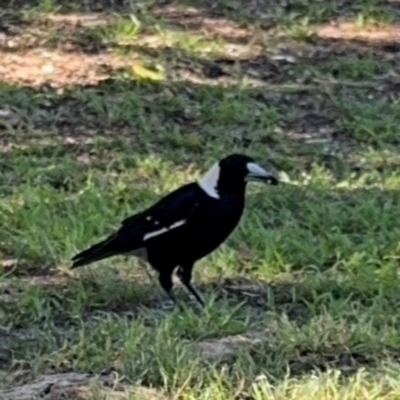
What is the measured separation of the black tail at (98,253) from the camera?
6039mm

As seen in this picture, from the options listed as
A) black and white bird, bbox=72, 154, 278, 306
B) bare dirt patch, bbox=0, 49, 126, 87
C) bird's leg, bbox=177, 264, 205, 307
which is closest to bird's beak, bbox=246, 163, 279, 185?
black and white bird, bbox=72, 154, 278, 306

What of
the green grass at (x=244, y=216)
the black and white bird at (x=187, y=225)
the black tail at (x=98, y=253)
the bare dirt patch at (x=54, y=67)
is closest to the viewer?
the green grass at (x=244, y=216)

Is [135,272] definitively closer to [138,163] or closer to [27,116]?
[138,163]

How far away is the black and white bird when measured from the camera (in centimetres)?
593

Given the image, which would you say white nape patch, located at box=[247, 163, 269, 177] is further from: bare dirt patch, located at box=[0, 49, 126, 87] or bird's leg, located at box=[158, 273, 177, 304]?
bare dirt patch, located at box=[0, 49, 126, 87]

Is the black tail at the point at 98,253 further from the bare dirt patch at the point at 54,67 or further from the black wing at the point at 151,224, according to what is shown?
the bare dirt patch at the point at 54,67

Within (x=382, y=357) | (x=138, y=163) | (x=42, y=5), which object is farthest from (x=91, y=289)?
(x=42, y=5)

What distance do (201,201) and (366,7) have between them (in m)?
5.63

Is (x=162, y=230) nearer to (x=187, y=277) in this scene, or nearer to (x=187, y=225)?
(x=187, y=225)

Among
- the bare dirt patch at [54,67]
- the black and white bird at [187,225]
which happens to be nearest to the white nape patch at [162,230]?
the black and white bird at [187,225]

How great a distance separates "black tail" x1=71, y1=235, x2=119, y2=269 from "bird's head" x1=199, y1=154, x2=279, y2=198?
441 mm

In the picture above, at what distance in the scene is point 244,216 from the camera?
7.34 metres

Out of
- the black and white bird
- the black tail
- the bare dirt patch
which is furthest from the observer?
the bare dirt patch

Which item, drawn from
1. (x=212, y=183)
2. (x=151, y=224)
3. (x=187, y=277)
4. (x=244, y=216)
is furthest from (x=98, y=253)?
(x=244, y=216)
